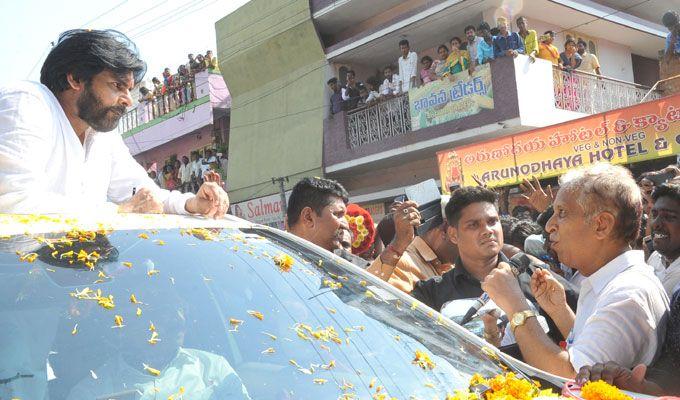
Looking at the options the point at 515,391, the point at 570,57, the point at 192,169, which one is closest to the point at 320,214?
the point at 515,391

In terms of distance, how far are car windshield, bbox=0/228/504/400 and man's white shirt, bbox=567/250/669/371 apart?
36cm

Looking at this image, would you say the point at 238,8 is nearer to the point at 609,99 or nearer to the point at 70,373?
the point at 609,99

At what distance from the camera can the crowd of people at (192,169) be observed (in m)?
23.2

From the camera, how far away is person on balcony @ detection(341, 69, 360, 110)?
58.3 feet

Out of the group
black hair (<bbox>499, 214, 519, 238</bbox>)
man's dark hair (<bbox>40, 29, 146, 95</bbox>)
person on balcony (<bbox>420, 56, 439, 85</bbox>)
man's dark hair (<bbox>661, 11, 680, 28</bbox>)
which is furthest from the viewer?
person on balcony (<bbox>420, 56, 439, 85</bbox>)

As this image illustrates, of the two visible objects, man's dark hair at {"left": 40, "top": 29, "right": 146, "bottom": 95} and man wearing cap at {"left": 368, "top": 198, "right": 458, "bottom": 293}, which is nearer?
man's dark hair at {"left": 40, "top": 29, "right": 146, "bottom": 95}

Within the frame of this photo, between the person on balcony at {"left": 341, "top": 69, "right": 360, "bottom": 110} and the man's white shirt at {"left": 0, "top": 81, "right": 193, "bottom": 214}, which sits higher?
the person on balcony at {"left": 341, "top": 69, "right": 360, "bottom": 110}

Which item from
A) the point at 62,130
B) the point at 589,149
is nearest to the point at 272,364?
the point at 62,130

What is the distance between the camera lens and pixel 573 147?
1119 centimetres

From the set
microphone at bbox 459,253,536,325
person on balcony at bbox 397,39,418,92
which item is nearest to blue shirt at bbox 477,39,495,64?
person on balcony at bbox 397,39,418,92

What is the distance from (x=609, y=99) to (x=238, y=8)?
11.6 m

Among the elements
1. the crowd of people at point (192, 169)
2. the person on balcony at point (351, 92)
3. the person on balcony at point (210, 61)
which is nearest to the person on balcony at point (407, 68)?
the person on balcony at point (351, 92)

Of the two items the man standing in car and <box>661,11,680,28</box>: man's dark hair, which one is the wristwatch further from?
<box>661,11,680,28</box>: man's dark hair

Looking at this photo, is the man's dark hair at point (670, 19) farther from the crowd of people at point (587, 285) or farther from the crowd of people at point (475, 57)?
the crowd of people at point (587, 285)
